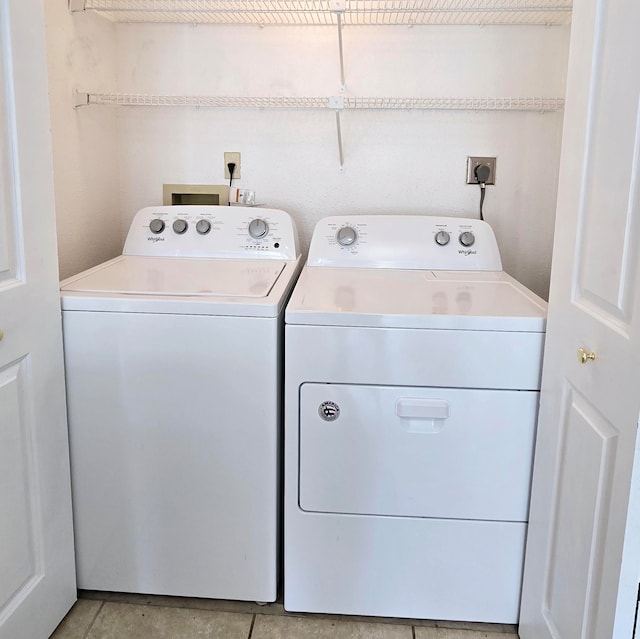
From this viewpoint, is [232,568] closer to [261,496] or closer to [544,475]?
[261,496]

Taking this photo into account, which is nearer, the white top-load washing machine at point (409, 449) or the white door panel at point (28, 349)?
the white door panel at point (28, 349)

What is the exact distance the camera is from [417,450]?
150 centimetres

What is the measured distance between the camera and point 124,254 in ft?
6.86

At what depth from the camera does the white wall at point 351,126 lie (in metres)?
2.17

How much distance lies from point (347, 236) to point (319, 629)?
1.16 meters

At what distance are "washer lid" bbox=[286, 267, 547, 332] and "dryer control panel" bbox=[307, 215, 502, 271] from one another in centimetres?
10

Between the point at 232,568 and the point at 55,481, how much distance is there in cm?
50

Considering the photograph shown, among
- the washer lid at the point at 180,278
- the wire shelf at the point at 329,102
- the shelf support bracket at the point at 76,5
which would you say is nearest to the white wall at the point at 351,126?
the wire shelf at the point at 329,102

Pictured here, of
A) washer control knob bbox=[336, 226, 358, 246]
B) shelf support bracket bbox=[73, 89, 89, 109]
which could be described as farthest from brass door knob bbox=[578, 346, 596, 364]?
shelf support bracket bbox=[73, 89, 89, 109]

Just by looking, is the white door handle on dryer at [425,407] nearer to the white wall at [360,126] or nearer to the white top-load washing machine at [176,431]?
the white top-load washing machine at [176,431]

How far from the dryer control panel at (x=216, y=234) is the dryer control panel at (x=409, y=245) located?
4.8 inches

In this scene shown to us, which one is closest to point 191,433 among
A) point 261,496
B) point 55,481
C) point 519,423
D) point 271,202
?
point 261,496

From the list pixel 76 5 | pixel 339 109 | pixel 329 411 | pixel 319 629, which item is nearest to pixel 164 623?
pixel 319 629

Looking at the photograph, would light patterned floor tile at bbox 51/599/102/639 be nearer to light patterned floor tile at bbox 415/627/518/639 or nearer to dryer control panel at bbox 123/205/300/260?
light patterned floor tile at bbox 415/627/518/639
